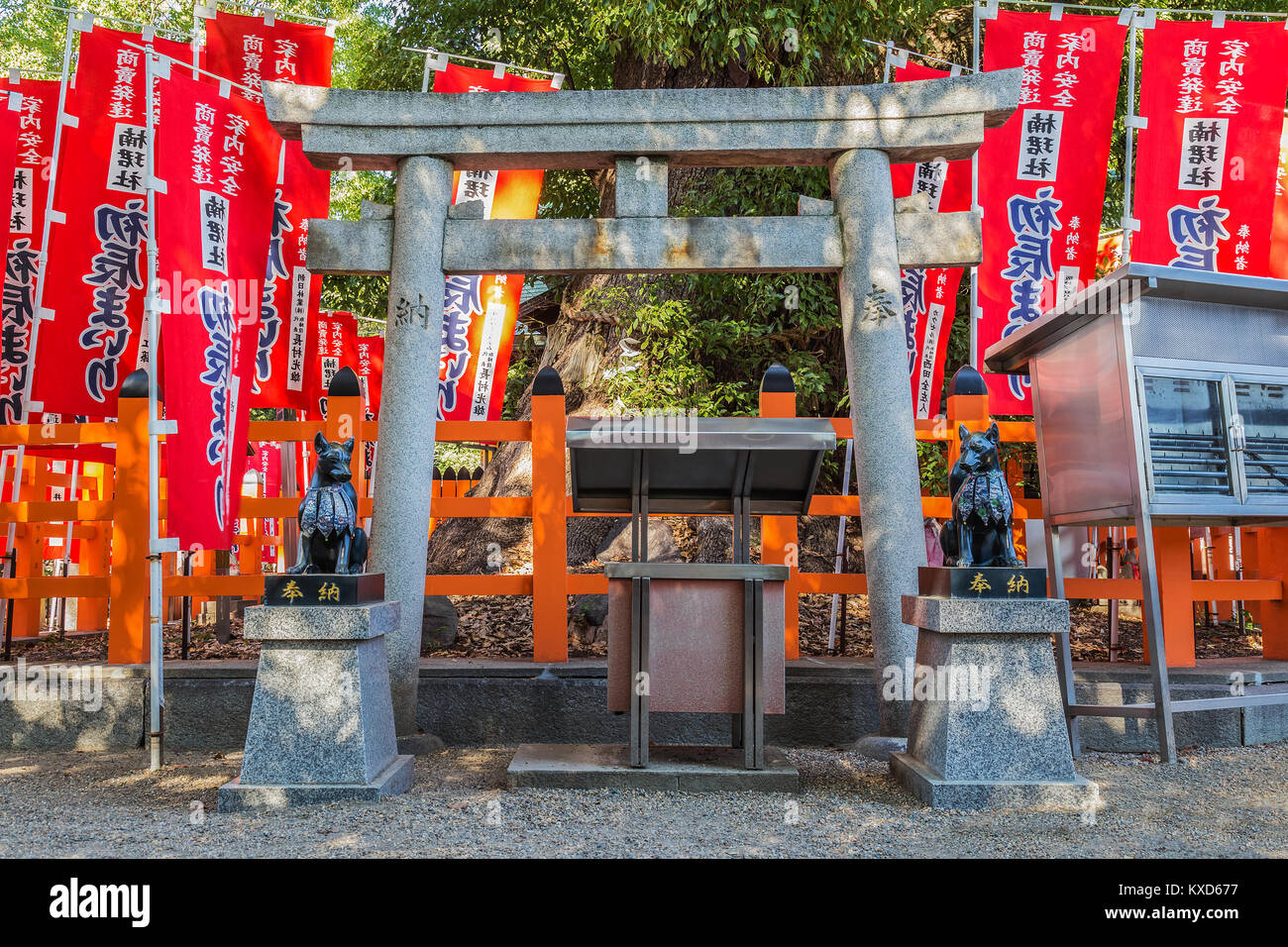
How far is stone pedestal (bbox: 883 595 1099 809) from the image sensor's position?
13.5ft

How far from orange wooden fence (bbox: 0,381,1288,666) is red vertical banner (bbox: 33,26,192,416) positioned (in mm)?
418

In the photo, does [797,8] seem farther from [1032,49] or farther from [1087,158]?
[1087,158]

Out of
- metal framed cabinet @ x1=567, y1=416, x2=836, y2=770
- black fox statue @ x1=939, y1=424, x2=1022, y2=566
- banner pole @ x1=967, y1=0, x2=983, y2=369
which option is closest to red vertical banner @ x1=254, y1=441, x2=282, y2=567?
metal framed cabinet @ x1=567, y1=416, x2=836, y2=770

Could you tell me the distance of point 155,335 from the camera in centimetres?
503

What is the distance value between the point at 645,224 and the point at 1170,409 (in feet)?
11.0

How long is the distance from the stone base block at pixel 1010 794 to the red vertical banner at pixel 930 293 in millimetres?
3570

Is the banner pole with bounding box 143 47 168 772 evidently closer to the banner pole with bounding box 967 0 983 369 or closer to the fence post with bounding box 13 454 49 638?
the fence post with bounding box 13 454 49 638

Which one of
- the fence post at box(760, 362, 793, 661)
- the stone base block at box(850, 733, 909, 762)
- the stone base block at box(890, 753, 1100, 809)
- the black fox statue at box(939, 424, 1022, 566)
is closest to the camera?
the stone base block at box(890, 753, 1100, 809)

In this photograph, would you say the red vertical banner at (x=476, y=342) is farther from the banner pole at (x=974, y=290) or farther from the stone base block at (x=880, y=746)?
the stone base block at (x=880, y=746)

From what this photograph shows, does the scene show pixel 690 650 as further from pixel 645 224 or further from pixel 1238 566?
pixel 1238 566

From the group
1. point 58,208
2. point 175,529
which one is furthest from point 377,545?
point 58,208

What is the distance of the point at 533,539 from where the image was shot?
228 inches

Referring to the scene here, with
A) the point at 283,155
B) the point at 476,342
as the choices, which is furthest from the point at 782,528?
the point at 283,155

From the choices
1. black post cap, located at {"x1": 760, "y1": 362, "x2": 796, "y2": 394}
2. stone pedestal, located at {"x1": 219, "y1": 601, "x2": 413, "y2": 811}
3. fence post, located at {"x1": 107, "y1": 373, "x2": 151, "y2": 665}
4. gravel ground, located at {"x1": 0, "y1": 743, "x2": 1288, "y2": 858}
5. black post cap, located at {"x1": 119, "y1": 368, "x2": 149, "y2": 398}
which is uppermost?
black post cap, located at {"x1": 760, "y1": 362, "x2": 796, "y2": 394}
